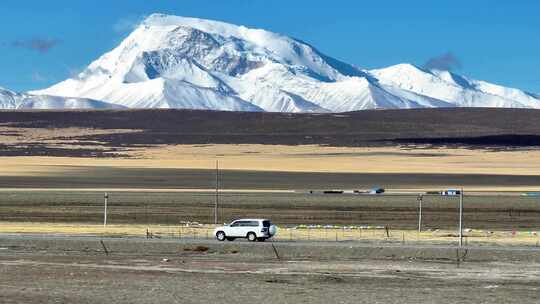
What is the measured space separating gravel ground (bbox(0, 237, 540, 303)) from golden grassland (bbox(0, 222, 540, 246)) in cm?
717

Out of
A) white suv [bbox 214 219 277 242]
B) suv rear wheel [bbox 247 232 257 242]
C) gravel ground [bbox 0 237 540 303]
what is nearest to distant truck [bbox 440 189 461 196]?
white suv [bbox 214 219 277 242]

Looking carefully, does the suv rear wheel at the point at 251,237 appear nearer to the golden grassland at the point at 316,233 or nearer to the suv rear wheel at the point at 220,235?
the suv rear wheel at the point at 220,235

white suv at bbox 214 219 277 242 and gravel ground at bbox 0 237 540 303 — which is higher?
white suv at bbox 214 219 277 242

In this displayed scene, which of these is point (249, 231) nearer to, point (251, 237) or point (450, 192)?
point (251, 237)

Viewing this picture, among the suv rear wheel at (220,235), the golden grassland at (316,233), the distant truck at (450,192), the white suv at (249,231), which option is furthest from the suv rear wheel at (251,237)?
the distant truck at (450,192)

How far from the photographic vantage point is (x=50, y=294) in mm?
38312

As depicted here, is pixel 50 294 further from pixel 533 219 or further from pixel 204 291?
pixel 533 219

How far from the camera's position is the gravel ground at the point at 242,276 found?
38469 millimetres

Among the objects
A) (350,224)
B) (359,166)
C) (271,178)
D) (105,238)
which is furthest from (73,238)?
(359,166)

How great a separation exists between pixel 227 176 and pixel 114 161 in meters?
50.6

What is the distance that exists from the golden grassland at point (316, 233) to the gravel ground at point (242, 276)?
23.5ft

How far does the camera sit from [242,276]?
148ft

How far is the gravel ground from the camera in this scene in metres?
38.5

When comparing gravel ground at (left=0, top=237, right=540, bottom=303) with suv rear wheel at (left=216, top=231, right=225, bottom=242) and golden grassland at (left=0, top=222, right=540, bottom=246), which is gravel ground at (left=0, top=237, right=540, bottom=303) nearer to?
suv rear wheel at (left=216, top=231, right=225, bottom=242)
